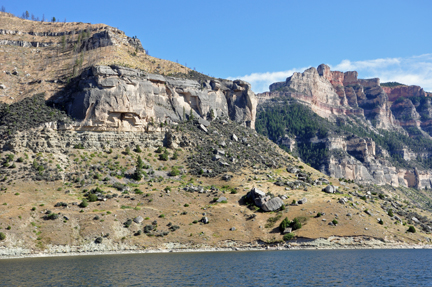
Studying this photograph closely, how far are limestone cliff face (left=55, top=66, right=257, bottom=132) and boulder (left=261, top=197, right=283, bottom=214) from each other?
48639mm

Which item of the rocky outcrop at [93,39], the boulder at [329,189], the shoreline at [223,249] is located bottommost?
the shoreline at [223,249]

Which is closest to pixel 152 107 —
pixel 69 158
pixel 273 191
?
pixel 69 158

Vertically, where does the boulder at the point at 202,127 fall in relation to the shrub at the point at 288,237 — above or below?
above

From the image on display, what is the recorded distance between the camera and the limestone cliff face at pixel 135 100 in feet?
405

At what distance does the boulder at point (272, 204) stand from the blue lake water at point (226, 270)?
26489mm

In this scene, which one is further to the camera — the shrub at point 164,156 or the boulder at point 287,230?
the shrub at point 164,156

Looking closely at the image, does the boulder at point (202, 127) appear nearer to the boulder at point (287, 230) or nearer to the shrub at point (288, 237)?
the boulder at point (287, 230)

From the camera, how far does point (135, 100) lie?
130125 millimetres

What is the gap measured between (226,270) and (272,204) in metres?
46.5

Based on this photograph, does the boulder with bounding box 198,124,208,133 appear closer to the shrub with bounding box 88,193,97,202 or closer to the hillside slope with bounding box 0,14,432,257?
the hillside slope with bounding box 0,14,432,257

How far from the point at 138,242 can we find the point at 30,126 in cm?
5099

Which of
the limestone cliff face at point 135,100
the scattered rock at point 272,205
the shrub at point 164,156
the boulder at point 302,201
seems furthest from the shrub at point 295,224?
the limestone cliff face at point 135,100

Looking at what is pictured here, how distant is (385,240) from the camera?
95.4 metres

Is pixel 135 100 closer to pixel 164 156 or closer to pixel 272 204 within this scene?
pixel 164 156
